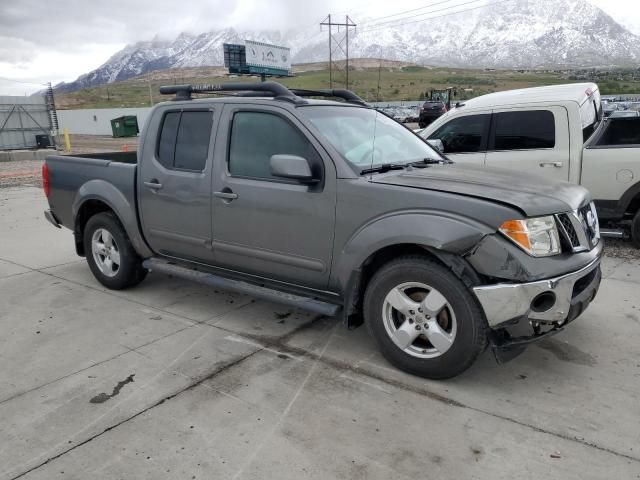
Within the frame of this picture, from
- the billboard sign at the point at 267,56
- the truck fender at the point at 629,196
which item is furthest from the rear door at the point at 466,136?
the billboard sign at the point at 267,56

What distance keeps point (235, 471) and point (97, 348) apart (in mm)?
1914

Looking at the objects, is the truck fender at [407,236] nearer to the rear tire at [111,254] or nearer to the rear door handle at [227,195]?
the rear door handle at [227,195]

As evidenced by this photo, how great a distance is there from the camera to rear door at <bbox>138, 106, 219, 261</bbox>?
14.4 feet

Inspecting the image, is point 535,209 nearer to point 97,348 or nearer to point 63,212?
point 97,348

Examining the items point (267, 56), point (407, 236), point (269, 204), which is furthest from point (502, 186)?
point (267, 56)

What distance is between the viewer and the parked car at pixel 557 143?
6289mm

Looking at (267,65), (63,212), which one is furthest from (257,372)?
(267,65)

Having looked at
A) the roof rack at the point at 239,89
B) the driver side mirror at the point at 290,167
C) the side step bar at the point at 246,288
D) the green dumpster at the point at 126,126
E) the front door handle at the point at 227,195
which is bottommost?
the green dumpster at the point at 126,126

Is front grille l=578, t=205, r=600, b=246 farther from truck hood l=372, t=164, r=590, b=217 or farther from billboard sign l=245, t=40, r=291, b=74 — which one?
billboard sign l=245, t=40, r=291, b=74

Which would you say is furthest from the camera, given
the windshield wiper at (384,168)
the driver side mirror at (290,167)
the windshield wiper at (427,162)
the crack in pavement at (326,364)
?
the windshield wiper at (427,162)

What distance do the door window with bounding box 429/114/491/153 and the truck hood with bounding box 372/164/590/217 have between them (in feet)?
10.2

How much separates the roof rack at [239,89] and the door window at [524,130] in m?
3.64

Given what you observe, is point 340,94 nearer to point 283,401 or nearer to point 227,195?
point 227,195

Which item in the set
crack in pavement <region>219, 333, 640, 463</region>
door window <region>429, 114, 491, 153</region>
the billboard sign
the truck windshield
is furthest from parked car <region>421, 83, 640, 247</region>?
the billboard sign
